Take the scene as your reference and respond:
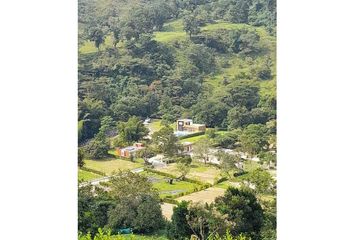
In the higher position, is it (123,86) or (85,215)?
(123,86)

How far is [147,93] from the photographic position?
23.1 ft

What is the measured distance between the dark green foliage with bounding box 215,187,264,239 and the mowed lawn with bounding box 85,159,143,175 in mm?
1021

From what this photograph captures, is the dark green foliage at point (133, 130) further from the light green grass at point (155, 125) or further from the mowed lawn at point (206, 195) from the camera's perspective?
the mowed lawn at point (206, 195)

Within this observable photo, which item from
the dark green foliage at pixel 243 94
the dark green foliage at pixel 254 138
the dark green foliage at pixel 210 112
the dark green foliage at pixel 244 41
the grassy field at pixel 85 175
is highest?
the dark green foliage at pixel 244 41

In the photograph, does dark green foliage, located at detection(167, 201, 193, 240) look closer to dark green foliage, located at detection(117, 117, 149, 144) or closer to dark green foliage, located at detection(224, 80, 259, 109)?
dark green foliage, located at detection(117, 117, 149, 144)

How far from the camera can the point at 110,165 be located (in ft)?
23.0

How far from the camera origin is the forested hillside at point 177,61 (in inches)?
265

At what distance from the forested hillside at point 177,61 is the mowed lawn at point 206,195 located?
64cm

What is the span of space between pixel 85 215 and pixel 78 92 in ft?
4.28

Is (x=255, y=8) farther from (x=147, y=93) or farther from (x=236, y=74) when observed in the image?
(x=147, y=93)

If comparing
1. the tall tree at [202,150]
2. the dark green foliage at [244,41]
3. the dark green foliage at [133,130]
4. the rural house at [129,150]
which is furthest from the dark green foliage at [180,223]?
the dark green foliage at [244,41]

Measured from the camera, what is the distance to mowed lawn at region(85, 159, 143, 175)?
275 inches

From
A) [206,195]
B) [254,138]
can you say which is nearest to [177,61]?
[254,138]
